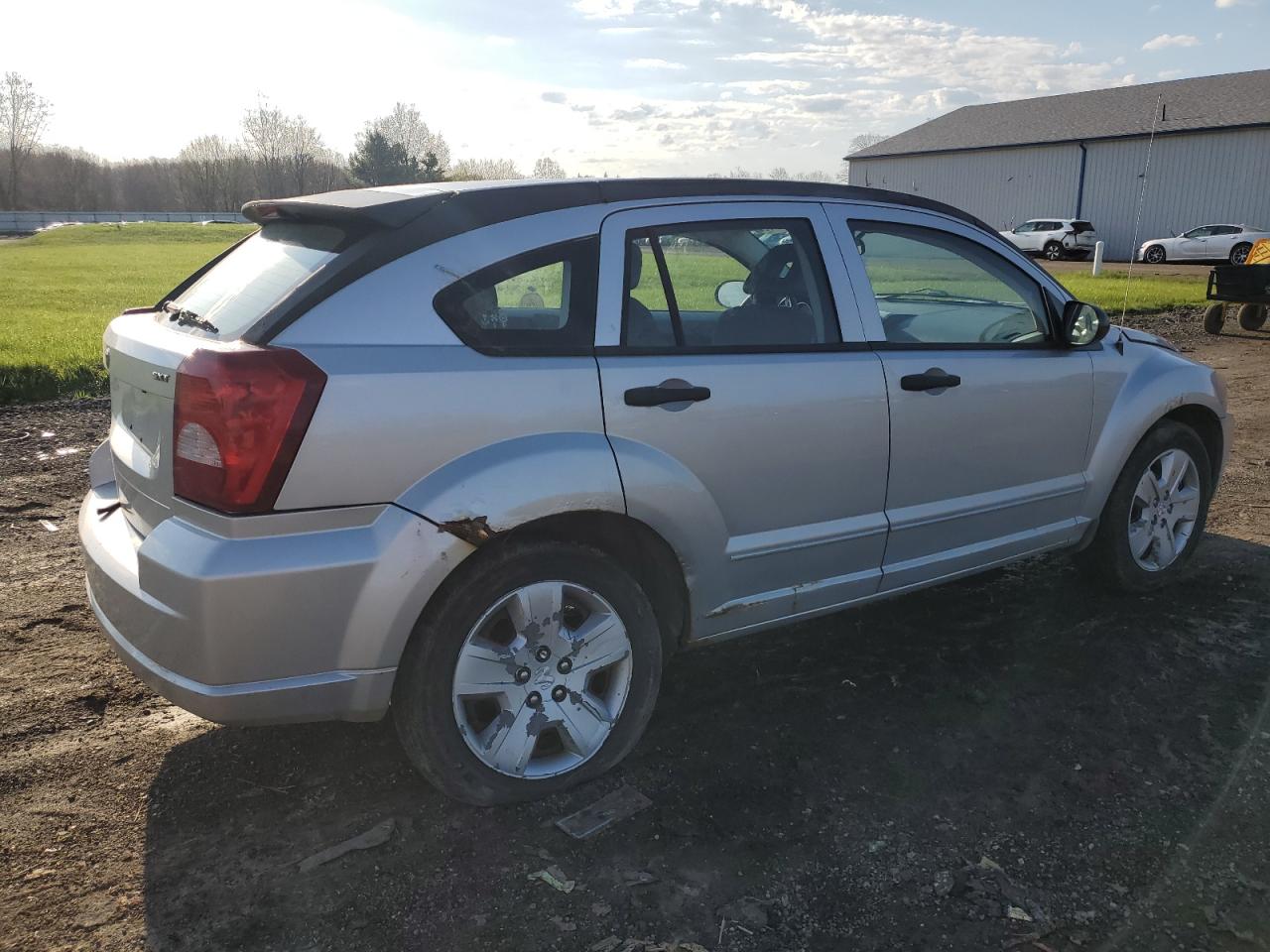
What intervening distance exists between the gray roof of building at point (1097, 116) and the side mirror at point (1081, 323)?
38.4 m

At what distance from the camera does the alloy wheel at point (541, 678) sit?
9.30 feet

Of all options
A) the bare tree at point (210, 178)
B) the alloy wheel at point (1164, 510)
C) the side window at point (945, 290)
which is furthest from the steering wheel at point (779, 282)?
the bare tree at point (210, 178)

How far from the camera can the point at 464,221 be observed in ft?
9.28

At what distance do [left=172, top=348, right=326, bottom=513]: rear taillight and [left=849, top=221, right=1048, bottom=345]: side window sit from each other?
208 centimetres

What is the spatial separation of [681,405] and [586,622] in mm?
719

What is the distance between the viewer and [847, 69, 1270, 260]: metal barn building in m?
38.2

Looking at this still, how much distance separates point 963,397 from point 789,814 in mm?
1705

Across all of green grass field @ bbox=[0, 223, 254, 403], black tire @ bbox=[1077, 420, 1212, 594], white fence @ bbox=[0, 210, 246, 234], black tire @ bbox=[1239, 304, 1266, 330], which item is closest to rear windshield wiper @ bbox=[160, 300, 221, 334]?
black tire @ bbox=[1077, 420, 1212, 594]

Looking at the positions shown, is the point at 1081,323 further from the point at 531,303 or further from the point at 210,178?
the point at 210,178

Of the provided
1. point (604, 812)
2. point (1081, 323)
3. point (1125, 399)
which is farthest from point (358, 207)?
point (1125, 399)

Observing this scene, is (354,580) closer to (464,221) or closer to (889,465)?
(464,221)

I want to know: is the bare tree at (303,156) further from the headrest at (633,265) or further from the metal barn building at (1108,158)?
the headrest at (633,265)

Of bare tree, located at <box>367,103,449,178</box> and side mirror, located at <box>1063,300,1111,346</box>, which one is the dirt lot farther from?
bare tree, located at <box>367,103,449,178</box>

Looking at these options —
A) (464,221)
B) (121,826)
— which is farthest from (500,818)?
(464,221)
